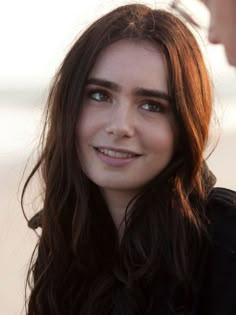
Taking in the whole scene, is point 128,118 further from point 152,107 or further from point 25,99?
point 25,99

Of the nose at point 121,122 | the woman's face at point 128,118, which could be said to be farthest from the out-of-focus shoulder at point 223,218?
the nose at point 121,122

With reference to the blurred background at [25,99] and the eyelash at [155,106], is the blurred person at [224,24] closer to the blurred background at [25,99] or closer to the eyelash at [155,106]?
the eyelash at [155,106]

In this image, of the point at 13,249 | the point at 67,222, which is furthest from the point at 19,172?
the point at 67,222

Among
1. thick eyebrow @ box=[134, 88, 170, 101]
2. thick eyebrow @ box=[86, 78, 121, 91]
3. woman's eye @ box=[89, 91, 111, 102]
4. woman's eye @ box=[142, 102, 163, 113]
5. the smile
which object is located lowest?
the smile

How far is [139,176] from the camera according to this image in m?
1.92

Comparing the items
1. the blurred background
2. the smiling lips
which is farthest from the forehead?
the blurred background

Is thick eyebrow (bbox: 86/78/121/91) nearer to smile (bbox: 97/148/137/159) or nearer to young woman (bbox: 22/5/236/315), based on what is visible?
young woman (bbox: 22/5/236/315)

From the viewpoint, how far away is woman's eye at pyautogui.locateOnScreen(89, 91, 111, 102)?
1919 mm

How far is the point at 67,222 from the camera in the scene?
6.89 ft

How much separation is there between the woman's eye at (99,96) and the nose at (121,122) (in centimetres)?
4

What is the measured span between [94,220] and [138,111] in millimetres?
317

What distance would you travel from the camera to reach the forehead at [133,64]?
1882 millimetres

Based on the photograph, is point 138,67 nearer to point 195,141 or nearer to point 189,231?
point 195,141

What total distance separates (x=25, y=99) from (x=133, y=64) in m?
1.60
